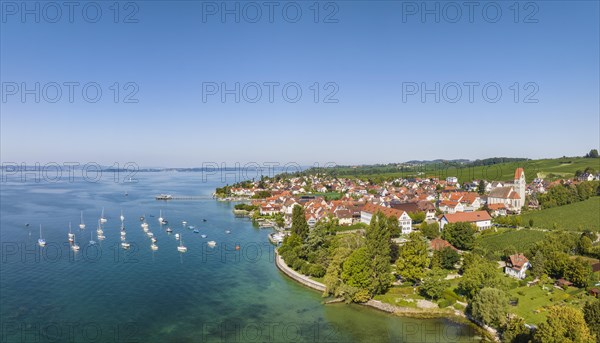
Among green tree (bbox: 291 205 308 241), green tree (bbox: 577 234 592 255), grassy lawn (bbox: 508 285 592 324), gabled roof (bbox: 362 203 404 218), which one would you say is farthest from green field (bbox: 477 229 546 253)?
green tree (bbox: 291 205 308 241)

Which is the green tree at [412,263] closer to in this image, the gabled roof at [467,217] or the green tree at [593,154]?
the gabled roof at [467,217]

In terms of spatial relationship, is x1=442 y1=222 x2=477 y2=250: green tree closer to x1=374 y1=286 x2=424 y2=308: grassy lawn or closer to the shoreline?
x1=374 y1=286 x2=424 y2=308: grassy lawn

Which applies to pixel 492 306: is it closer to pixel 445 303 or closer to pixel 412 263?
pixel 445 303
